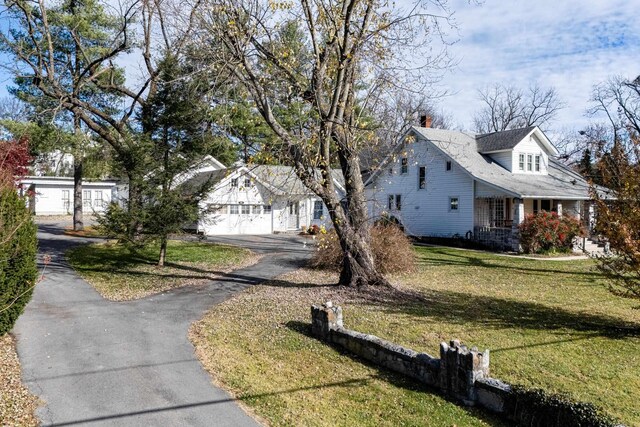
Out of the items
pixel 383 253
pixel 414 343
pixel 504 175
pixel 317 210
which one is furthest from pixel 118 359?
pixel 317 210

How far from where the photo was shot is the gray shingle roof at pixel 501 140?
89.2 ft

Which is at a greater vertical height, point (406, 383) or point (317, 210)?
point (317, 210)

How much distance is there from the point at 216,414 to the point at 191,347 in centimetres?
261

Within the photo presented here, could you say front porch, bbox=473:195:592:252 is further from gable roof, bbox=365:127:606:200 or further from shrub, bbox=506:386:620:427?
shrub, bbox=506:386:620:427

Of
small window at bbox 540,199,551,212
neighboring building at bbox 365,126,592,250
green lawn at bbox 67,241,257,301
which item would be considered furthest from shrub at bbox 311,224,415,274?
small window at bbox 540,199,551,212

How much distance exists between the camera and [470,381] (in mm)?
6129

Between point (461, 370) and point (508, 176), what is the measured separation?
74.5 feet

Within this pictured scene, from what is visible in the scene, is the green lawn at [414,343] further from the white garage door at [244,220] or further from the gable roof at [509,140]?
the white garage door at [244,220]

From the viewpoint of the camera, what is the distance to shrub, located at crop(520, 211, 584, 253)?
2227 cm

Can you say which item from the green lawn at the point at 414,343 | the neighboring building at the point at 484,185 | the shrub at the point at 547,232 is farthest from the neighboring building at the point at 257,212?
the green lawn at the point at 414,343

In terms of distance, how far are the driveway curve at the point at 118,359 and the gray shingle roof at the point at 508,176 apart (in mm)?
16885

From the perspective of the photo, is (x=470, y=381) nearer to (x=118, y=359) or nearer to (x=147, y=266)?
(x=118, y=359)

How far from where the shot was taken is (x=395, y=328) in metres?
9.26

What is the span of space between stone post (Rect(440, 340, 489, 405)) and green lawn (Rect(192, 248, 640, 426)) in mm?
257
